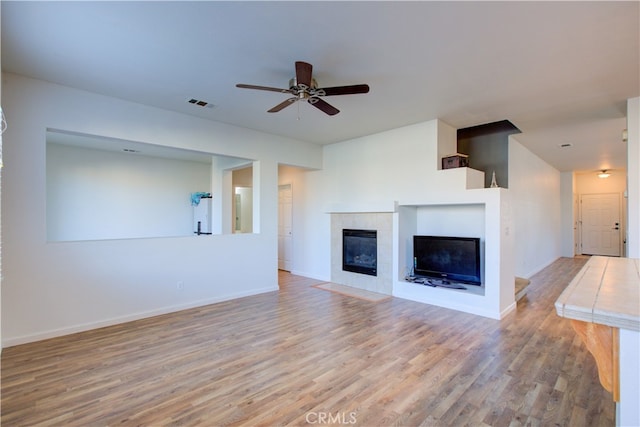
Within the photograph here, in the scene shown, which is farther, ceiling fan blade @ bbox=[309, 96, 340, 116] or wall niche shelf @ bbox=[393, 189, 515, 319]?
wall niche shelf @ bbox=[393, 189, 515, 319]

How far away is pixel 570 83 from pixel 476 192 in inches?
62.2

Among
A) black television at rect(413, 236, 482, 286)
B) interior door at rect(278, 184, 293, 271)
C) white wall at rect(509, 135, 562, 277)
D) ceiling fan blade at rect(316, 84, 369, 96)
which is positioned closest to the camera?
ceiling fan blade at rect(316, 84, 369, 96)

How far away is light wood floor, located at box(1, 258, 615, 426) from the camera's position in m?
2.09

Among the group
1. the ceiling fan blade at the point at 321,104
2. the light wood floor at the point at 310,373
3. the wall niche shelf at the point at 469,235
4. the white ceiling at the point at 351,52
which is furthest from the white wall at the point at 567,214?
the ceiling fan blade at the point at 321,104

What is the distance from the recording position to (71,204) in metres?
5.98

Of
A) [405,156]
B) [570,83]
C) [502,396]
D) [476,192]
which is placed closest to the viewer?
[502,396]

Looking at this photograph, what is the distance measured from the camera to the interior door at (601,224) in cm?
953

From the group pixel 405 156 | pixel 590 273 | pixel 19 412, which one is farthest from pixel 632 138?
pixel 19 412

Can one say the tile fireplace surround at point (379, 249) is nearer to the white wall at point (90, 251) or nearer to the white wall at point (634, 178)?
the white wall at point (90, 251)

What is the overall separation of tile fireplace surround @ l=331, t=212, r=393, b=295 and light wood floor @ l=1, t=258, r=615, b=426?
1.29 metres

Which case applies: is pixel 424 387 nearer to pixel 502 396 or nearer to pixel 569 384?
pixel 502 396

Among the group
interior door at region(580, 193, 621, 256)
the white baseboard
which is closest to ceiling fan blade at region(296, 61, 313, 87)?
the white baseboard

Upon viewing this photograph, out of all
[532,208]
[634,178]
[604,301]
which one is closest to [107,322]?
[604,301]

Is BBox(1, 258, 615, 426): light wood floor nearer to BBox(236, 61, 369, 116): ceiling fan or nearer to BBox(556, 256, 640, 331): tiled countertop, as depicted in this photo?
BBox(556, 256, 640, 331): tiled countertop
